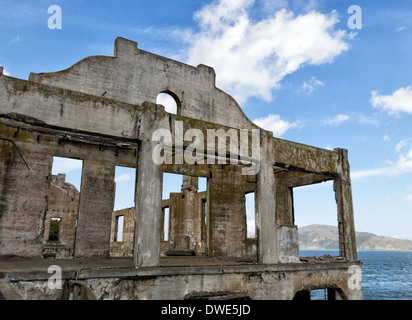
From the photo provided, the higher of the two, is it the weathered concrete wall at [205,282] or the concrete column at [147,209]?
the concrete column at [147,209]

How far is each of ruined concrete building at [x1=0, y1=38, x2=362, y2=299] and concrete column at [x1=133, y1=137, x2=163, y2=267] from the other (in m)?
Answer: 0.02

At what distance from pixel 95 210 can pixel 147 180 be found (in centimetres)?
523

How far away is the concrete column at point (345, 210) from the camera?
11.9m

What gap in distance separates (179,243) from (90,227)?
21.5 feet

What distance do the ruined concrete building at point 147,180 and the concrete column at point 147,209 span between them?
0.08 ft

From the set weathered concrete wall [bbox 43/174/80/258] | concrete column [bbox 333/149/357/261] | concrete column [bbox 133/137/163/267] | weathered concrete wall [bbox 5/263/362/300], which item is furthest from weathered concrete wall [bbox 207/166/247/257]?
weathered concrete wall [bbox 43/174/80/258]

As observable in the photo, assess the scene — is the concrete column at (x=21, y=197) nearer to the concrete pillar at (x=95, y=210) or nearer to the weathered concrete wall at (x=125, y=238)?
the concrete pillar at (x=95, y=210)

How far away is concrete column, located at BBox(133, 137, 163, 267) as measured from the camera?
8.12m

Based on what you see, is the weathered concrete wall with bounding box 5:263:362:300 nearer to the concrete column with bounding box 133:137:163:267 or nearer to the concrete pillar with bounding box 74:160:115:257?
the concrete column with bounding box 133:137:163:267

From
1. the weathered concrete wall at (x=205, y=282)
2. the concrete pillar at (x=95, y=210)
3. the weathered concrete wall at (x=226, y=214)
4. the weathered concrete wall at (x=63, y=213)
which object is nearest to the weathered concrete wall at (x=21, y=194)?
the concrete pillar at (x=95, y=210)

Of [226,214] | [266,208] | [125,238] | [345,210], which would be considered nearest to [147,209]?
[266,208]

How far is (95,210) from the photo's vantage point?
503 inches

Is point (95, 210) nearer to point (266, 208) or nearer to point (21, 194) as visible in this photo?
point (21, 194)
